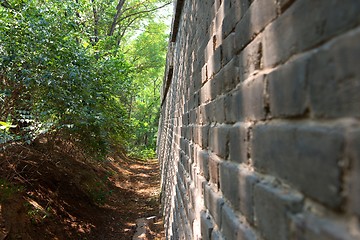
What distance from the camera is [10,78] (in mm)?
4887

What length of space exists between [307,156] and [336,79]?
20 centimetres

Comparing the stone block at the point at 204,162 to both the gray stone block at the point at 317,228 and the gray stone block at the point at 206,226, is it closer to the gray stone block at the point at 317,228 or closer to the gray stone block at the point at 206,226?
the gray stone block at the point at 206,226

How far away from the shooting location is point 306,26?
801 millimetres

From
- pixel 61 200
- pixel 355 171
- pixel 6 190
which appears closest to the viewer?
pixel 355 171

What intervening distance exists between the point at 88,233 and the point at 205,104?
4909 millimetres

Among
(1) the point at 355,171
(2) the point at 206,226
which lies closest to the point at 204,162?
(2) the point at 206,226

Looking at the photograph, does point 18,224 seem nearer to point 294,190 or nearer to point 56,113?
point 56,113

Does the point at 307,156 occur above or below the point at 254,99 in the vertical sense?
below

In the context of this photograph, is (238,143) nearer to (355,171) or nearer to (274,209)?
(274,209)

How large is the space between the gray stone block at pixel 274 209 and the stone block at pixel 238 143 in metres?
0.23

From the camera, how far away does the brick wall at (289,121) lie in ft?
2.11

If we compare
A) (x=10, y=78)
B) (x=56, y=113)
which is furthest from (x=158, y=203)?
(x=10, y=78)

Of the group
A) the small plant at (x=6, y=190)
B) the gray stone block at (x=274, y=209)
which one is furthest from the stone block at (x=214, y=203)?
the small plant at (x=6, y=190)

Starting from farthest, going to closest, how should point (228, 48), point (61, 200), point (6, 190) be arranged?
point (61, 200)
point (6, 190)
point (228, 48)
